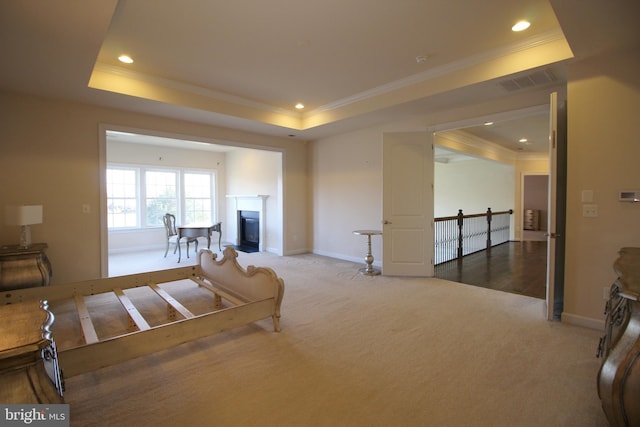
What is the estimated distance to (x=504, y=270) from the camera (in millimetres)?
5488

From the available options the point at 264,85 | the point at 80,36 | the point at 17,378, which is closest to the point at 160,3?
the point at 80,36

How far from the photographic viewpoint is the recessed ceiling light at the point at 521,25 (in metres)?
2.85

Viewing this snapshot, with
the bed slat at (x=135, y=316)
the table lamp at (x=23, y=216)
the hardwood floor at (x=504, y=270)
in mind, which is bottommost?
the hardwood floor at (x=504, y=270)

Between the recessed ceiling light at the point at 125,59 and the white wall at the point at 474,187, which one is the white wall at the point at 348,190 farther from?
the white wall at the point at 474,187

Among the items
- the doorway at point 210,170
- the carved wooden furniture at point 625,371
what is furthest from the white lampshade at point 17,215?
the carved wooden furniture at point 625,371

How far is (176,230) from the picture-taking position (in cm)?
682

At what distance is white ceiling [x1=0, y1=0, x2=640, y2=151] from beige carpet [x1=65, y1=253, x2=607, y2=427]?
2.62 meters

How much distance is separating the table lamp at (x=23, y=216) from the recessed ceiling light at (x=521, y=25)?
5.39 meters

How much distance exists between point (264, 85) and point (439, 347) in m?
3.94

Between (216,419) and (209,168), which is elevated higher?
(209,168)

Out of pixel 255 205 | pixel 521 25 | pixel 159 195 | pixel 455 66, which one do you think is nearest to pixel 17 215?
pixel 255 205

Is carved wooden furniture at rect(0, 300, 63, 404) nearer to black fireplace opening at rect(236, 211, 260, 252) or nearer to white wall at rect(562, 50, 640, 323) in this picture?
white wall at rect(562, 50, 640, 323)

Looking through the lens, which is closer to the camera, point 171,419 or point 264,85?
point 171,419

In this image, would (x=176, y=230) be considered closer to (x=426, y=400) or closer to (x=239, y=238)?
(x=239, y=238)
